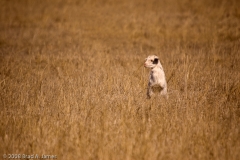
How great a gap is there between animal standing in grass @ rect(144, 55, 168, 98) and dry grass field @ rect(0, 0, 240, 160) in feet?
0.63

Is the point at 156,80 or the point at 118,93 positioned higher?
the point at 156,80

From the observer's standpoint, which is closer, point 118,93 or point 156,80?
point 156,80

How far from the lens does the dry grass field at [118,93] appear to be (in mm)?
4383

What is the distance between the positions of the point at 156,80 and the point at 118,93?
0.87m

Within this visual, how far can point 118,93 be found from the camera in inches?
261

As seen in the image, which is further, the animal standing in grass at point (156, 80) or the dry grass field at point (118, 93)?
the animal standing in grass at point (156, 80)

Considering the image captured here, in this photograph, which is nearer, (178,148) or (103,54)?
(178,148)

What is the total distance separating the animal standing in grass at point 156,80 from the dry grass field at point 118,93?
0.19 meters

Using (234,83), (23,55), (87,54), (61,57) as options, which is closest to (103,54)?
(87,54)

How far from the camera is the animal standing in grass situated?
627 centimetres

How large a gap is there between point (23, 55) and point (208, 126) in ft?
25.7

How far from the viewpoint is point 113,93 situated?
6750 mm

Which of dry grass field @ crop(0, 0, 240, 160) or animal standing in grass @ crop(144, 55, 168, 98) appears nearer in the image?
dry grass field @ crop(0, 0, 240, 160)

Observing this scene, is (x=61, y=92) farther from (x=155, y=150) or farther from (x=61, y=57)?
(x=61, y=57)
